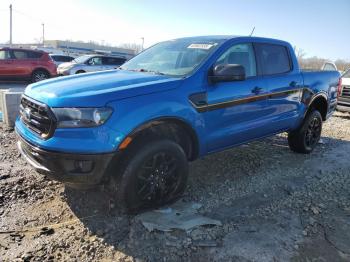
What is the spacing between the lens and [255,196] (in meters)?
4.25

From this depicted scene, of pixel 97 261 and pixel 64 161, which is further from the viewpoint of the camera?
pixel 64 161

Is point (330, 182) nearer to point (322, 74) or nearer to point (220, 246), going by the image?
point (322, 74)

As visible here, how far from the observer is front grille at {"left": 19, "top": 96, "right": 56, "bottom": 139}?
3.14 metres

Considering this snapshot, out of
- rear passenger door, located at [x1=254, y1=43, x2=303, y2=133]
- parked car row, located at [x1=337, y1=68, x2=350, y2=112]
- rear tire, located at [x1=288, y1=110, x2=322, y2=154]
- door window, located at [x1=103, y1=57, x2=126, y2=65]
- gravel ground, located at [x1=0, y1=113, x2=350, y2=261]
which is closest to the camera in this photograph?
gravel ground, located at [x1=0, y1=113, x2=350, y2=261]

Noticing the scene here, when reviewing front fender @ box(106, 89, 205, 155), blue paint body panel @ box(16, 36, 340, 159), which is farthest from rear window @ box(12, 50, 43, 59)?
front fender @ box(106, 89, 205, 155)

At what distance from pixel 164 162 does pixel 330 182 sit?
2.63 meters

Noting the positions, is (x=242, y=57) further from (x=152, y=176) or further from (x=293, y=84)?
(x=152, y=176)

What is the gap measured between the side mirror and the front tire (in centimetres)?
90

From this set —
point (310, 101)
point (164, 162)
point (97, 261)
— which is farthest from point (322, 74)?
point (97, 261)

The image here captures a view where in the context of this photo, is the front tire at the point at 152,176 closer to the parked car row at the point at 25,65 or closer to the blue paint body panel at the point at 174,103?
the blue paint body panel at the point at 174,103

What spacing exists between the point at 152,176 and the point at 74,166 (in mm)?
816

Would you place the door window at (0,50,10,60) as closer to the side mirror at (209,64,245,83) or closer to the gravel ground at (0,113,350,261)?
the gravel ground at (0,113,350,261)

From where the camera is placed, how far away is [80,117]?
307cm

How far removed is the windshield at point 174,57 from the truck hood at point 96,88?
1.01ft
